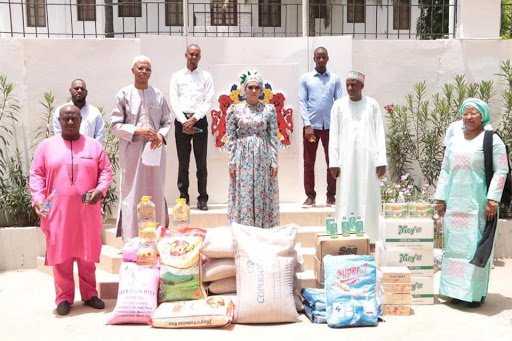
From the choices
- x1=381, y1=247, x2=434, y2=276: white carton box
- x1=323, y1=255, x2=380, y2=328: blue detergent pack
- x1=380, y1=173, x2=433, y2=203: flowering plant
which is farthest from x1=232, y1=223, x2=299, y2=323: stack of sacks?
x1=380, y1=173, x2=433, y2=203: flowering plant

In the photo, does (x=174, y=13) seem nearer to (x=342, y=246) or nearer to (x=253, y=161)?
(x=253, y=161)

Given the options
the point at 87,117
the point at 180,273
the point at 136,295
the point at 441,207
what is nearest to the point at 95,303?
the point at 136,295

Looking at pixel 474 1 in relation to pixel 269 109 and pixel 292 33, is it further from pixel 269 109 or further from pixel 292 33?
pixel 292 33

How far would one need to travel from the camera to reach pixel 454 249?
206 inches

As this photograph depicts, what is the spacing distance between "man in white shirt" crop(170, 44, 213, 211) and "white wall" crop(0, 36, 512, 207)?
1.84 feet

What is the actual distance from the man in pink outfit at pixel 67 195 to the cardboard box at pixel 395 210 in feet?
7.98

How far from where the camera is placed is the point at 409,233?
536 centimetres

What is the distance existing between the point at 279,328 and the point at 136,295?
114 cm

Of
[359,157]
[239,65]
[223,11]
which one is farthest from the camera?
[223,11]

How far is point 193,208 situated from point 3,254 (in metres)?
2.21

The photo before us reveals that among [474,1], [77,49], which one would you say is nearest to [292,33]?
[474,1]

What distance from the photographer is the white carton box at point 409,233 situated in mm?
5367

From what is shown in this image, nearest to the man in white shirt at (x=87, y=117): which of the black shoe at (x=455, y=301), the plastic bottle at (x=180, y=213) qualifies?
the plastic bottle at (x=180, y=213)

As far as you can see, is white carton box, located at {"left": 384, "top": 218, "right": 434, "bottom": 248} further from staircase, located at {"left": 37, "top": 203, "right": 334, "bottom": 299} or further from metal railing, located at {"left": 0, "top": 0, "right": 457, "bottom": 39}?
metal railing, located at {"left": 0, "top": 0, "right": 457, "bottom": 39}
